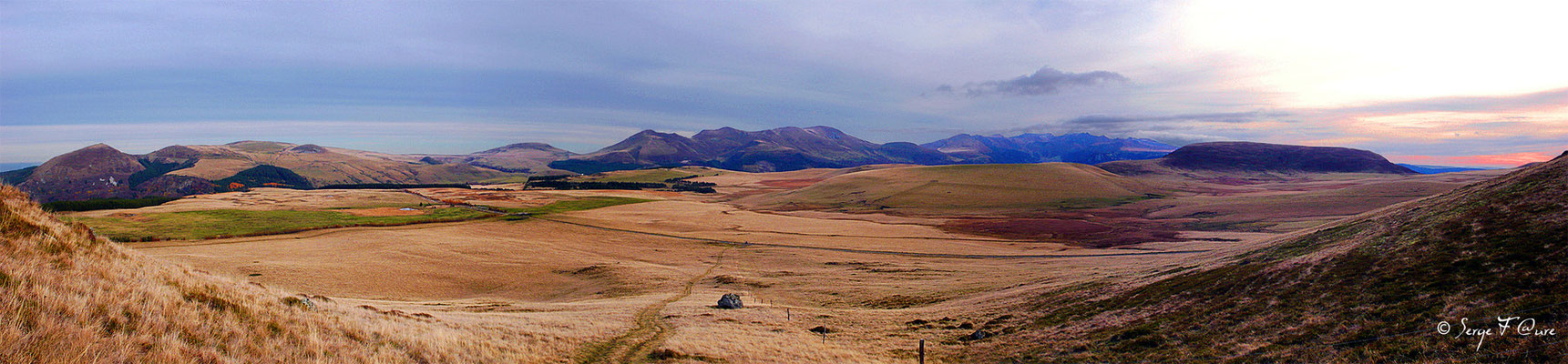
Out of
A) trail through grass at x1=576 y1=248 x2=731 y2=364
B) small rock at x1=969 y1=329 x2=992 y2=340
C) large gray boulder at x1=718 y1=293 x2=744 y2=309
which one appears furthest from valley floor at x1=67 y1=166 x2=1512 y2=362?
large gray boulder at x1=718 y1=293 x2=744 y2=309

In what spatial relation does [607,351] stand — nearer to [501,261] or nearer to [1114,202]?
[501,261]

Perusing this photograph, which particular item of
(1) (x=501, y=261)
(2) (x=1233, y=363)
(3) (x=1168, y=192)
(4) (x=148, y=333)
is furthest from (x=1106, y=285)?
(3) (x=1168, y=192)

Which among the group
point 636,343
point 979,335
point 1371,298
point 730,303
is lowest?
point 730,303

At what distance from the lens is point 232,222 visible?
83.9 meters

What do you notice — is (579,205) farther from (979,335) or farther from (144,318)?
(144,318)

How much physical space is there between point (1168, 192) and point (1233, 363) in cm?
15207

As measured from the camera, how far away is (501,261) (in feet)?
183

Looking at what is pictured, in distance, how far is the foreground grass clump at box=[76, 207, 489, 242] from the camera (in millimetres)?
70438

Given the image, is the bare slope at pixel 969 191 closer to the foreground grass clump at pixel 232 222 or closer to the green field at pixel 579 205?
the green field at pixel 579 205

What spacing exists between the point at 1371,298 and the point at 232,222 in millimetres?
120369

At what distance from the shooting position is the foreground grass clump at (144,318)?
8.37 metres

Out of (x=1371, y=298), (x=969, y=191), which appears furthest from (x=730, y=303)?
(x=969, y=191)

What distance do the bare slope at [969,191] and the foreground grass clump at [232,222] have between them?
77.6 metres

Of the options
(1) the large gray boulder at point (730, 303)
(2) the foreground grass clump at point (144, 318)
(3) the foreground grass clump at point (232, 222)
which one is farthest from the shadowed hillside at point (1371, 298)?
(3) the foreground grass clump at point (232, 222)
